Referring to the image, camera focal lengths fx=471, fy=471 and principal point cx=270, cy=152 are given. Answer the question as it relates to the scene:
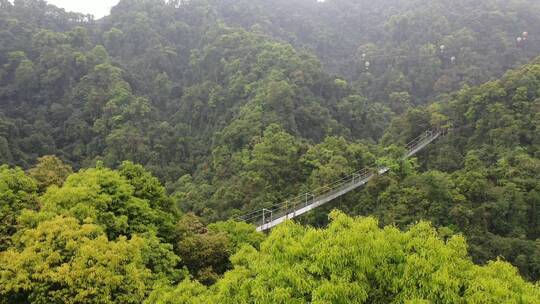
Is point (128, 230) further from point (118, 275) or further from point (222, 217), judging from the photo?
point (222, 217)

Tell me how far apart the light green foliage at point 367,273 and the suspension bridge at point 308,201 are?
10595mm

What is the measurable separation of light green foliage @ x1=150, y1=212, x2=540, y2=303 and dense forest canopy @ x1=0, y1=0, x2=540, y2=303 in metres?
0.03

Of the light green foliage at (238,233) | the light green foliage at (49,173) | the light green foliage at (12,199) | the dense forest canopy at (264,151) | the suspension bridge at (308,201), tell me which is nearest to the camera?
the dense forest canopy at (264,151)

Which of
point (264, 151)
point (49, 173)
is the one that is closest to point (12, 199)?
point (49, 173)

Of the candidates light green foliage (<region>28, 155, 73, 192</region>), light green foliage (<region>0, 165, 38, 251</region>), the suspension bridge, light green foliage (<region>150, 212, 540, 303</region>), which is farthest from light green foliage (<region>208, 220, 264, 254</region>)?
light green foliage (<region>150, 212, 540, 303</region>)

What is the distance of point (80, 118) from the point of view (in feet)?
115

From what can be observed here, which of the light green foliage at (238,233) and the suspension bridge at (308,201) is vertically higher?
the light green foliage at (238,233)

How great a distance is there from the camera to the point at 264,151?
1023 inches

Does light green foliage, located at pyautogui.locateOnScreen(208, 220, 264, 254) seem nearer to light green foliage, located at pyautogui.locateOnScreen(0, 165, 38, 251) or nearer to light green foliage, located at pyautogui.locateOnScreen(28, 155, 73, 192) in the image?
light green foliage, located at pyautogui.locateOnScreen(28, 155, 73, 192)

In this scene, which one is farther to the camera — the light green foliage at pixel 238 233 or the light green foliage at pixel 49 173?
the light green foliage at pixel 238 233

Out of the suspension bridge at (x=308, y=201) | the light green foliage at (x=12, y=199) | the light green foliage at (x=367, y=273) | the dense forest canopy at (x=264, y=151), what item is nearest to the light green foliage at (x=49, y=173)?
the dense forest canopy at (x=264, y=151)

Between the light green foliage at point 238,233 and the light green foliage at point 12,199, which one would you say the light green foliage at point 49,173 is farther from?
the light green foliage at point 238,233

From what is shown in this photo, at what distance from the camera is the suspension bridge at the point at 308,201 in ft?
63.7

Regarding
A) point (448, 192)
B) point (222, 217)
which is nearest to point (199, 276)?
point (222, 217)
